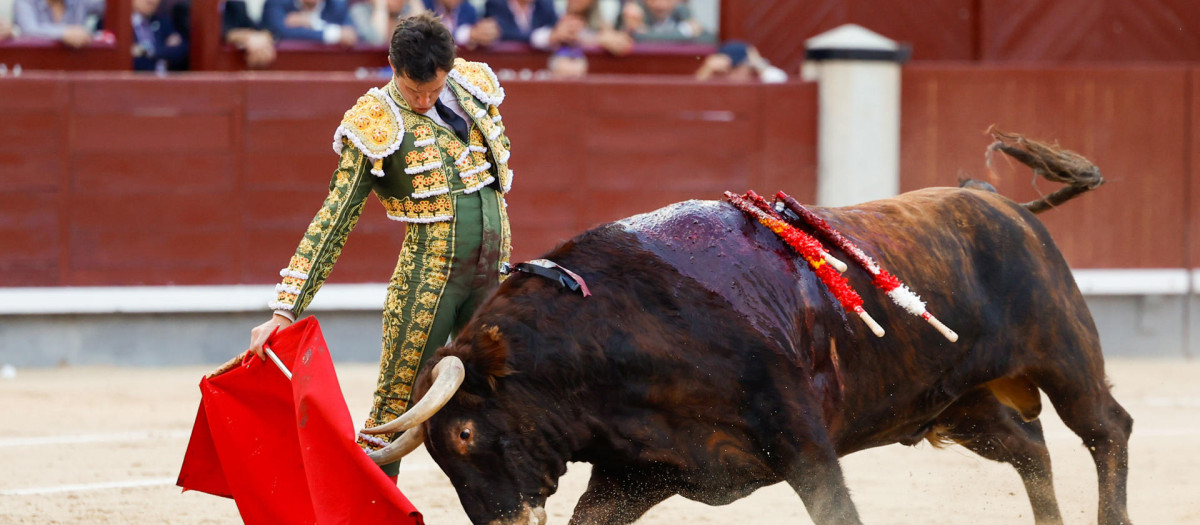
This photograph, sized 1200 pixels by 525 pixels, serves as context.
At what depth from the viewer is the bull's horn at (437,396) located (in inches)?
109

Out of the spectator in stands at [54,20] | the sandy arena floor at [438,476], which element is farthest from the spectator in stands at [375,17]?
the sandy arena floor at [438,476]

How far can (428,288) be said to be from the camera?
10.3ft

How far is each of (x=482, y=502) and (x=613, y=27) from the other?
5.18 metres

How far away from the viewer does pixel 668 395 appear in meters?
2.91

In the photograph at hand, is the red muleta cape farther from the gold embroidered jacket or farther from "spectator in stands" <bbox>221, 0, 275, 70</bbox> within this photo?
"spectator in stands" <bbox>221, 0, 275, 70</bbox>

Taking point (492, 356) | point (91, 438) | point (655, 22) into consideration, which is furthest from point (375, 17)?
point (492, 356)

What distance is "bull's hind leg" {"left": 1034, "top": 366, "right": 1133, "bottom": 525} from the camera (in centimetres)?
352

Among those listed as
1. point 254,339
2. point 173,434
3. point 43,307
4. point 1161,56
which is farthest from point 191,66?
point 1161,56

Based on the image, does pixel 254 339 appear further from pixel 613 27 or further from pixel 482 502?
pixel 613 27

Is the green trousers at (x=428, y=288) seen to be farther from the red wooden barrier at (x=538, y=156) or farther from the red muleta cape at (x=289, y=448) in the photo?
the red wooden barrier at (x=538, y=156)

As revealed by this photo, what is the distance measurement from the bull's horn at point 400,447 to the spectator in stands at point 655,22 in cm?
502

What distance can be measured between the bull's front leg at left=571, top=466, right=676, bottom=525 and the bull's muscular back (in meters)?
0.38

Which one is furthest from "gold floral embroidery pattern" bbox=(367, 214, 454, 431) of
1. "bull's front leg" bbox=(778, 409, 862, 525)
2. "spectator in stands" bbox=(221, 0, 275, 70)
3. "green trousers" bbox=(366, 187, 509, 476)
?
"spectator in stands" bbox=(221, 0, 275, 70)

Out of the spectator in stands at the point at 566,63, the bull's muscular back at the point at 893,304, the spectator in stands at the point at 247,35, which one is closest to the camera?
the bull's muscular back at the point at 893,304
